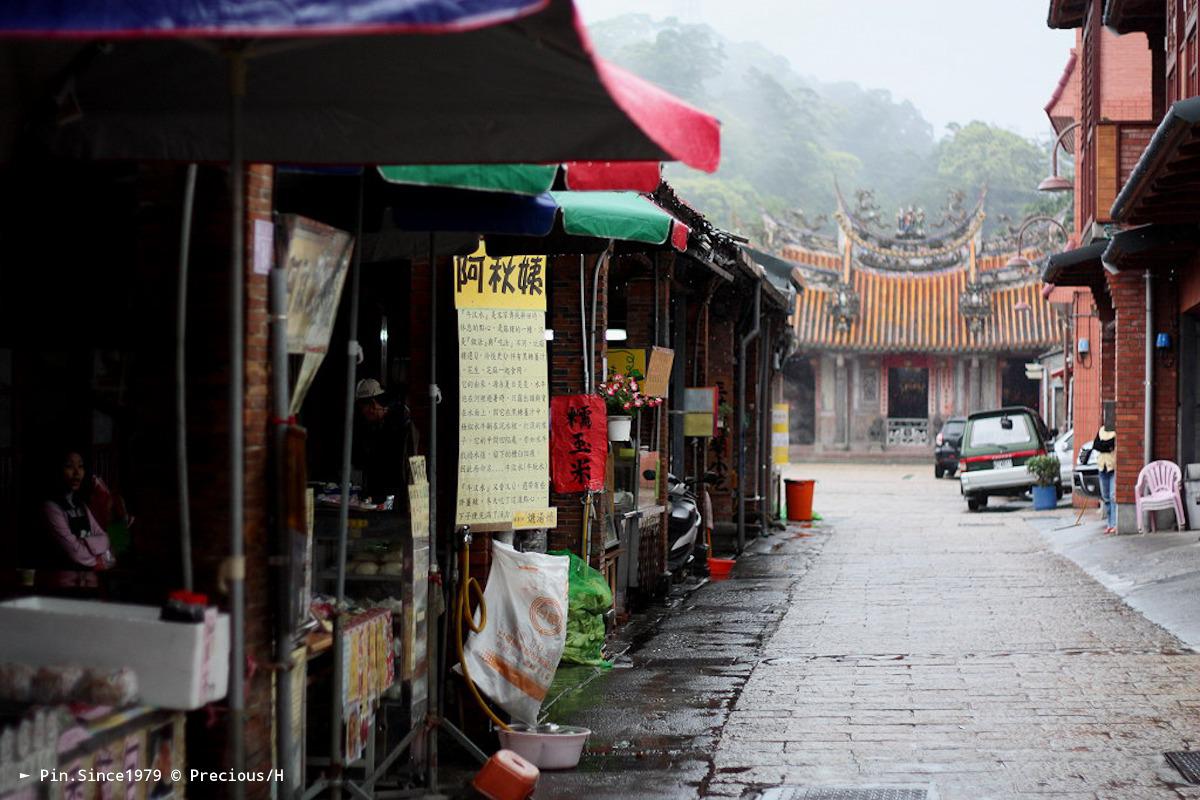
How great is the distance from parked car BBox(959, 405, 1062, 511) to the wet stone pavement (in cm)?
1215

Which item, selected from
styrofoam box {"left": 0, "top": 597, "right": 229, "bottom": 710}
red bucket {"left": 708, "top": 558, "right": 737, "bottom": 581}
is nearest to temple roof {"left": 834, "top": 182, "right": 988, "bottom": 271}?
red bucket {"left": 708, "top": 558, "right": 737, "bottom": 581}

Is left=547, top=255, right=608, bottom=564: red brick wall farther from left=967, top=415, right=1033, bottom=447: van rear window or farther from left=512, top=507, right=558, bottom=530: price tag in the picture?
left=967, top=415, right=1033, bottom=447: van rear window

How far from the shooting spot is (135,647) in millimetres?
4637

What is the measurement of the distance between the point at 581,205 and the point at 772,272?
1806 centimetres

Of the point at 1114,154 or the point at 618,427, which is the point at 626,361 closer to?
the point at 618,427

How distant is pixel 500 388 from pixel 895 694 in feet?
10.8

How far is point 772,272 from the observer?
25875 millimetres

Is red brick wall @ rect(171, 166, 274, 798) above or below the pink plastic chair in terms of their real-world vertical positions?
above

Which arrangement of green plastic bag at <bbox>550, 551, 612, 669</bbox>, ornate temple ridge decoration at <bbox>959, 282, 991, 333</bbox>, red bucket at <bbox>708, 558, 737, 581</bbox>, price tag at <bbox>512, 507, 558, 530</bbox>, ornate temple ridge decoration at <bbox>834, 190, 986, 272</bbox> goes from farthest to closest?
1. ornate temple ridge decoration at <bbox>834, 190, 986, 272</bbox>
2. ornate temple ridge decoration at <bbox>959, 282, 991, 333</bbox>
3. red bucket at <bbox>708, 558, 737, 581</bbox>
4. green plastic bag at <bbox>550, 551, 612, 669</bbox>
5. price tag at <bbox>512, 507, 558, 530</bbox>

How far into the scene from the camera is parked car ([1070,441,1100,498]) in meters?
23.8

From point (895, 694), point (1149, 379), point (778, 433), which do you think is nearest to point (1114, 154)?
point (1149, 379)

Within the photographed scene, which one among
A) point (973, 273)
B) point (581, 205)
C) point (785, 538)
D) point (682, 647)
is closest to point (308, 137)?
point (581, 205)

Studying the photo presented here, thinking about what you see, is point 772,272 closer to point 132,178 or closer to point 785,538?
point 785,538

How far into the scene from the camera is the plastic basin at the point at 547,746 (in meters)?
7.39
